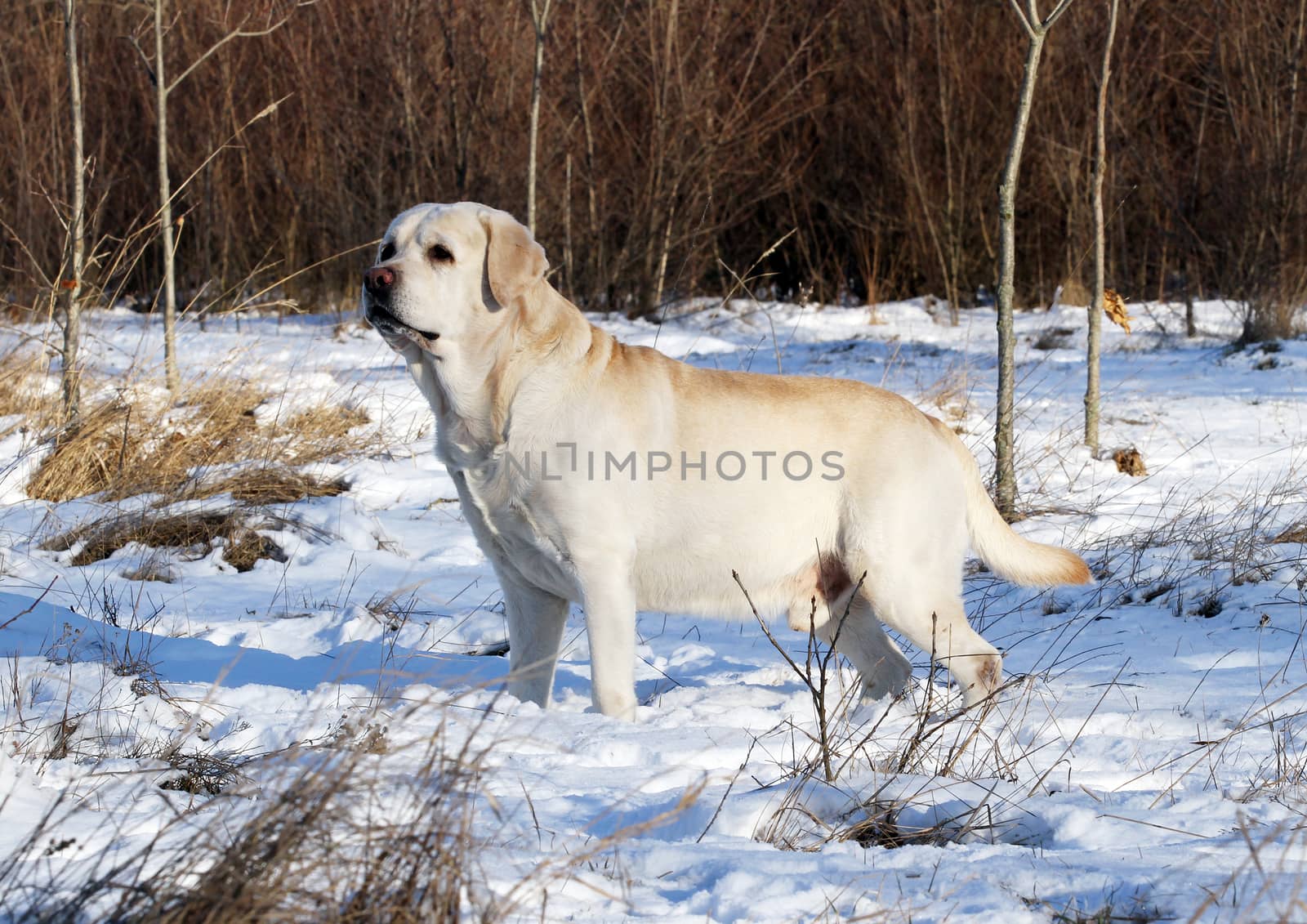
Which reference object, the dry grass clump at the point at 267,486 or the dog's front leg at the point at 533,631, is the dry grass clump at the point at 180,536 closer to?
the dry grass clump at the point at 267,486

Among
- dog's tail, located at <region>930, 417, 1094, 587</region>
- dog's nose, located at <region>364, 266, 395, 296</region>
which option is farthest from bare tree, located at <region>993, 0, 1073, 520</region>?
dog's nose, located at <region>364, 266, 395, 296</region>

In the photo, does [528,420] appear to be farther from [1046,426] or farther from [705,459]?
[1046,426]

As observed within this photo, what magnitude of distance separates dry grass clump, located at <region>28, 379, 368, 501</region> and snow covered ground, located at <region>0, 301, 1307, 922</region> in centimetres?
21

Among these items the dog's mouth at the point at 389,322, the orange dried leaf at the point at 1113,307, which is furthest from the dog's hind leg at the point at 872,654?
the orange dried leaf at the point at 1113,307

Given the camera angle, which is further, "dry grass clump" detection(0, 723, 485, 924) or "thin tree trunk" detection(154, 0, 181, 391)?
"thin tree trunk" detection(154, 0, 181, 391)

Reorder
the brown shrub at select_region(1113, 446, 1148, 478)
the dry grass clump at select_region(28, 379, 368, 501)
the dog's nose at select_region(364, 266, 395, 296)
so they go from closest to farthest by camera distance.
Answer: the dog's nose at select_region(364, 266, 395, 296), the dry grass clump at select_region(28, 379, 368, 501), the brown shrub at select_region(1113, 446, 1148, 478)

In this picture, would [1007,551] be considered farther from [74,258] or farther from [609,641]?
[74,258]

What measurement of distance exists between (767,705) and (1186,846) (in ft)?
4.86

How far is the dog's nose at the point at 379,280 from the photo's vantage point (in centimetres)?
313

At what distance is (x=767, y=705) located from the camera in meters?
3.42

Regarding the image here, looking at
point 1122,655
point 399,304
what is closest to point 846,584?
point 1122,655

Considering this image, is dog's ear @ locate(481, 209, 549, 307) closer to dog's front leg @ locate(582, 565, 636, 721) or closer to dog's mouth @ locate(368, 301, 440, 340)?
dog's mouth @ locate(368, 301, 440, 340)

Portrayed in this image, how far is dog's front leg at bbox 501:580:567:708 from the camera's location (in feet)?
11.2

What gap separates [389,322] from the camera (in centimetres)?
322
